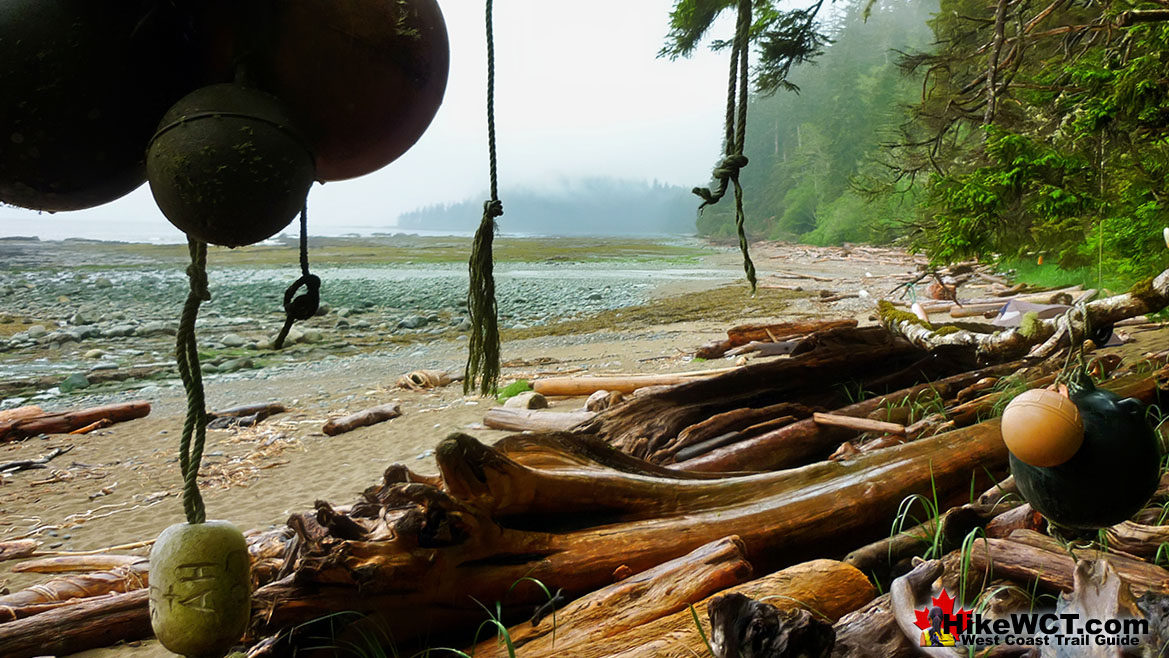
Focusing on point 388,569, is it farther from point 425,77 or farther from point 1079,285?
point 1079,285

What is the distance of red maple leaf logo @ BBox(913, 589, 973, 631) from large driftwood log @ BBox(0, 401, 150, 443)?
19.4 feet

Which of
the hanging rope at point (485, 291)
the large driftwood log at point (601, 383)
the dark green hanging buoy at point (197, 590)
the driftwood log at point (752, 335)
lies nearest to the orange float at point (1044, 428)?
the hanging rope at point (485, 291)

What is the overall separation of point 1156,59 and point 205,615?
3.45 metres

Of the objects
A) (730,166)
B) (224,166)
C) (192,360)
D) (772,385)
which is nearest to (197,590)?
(192,360)

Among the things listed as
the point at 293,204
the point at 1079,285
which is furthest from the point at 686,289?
the point at 293,204

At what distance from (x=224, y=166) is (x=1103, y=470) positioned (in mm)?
1244

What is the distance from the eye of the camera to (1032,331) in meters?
3.14

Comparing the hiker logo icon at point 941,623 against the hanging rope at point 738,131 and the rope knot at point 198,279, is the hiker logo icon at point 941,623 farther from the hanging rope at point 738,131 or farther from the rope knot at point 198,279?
the rope knot at point 198,279

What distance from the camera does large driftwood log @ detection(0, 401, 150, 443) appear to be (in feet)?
16.3

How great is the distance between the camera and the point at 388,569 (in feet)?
4.29

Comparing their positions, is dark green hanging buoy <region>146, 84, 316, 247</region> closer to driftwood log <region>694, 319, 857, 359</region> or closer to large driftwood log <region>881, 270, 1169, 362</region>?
large driftwood log <region>881, 270, 1169, 362</region>

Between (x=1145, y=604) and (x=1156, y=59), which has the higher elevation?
(x=1156, y=59)

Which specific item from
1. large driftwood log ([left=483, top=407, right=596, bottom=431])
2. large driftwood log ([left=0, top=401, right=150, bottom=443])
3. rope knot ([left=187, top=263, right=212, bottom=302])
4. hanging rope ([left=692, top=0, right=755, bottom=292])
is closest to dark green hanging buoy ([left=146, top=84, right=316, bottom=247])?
rope knot ([left=187, top=263, right=212, bottom=302])

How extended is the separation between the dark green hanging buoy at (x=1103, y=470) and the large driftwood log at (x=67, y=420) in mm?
6152
